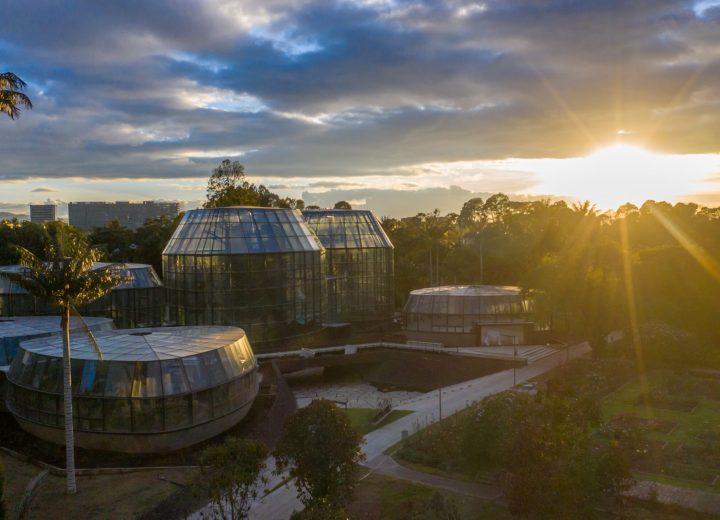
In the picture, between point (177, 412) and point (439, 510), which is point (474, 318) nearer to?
point (177, 412)

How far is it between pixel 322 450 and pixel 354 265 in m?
37.5

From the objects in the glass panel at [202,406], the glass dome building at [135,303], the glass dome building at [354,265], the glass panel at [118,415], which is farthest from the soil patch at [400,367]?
the glass panel at [118,415]

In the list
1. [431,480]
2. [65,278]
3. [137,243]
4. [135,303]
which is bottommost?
[431,480]

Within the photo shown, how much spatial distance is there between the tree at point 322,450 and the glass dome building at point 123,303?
26.9 m

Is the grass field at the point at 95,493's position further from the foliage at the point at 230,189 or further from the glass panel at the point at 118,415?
the foliage at the point at 230,189

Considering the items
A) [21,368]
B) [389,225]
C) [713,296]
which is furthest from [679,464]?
[389,225]

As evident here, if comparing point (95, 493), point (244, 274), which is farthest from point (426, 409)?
point (95, 493)

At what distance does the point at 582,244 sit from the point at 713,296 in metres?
11.1

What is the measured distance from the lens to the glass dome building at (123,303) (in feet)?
132

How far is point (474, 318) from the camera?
146 feet

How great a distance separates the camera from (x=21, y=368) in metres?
25.2

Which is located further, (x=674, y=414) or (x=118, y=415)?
(x=674, y=414)

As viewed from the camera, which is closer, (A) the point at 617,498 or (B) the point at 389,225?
(A) the point at 617,498

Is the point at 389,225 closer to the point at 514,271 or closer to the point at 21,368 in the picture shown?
the point at 514,271
